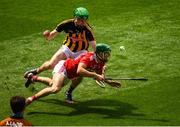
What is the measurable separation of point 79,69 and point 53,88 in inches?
32.1

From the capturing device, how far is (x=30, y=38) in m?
19.5

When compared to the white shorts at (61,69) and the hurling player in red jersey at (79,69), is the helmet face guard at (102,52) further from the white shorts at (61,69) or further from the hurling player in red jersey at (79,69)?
the white shorts at (61,69)

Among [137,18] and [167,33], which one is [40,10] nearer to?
[137,18]

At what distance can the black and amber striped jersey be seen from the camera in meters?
14.5

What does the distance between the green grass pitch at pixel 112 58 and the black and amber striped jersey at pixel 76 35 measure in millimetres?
1286

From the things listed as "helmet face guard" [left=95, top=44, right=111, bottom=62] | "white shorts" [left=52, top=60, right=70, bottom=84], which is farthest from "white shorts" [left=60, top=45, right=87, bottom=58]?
"helmet face guard" [left=95, top=44, right=111, bottom=62]

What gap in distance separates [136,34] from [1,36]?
16.1 feet

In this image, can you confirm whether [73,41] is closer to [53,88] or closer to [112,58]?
[53,88]

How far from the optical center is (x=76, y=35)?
14.5 meters

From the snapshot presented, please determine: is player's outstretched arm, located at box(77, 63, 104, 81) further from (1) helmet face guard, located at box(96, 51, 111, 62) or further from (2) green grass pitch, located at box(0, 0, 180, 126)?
(2) green grass pitch, located at box(0, 0, 180, 126)

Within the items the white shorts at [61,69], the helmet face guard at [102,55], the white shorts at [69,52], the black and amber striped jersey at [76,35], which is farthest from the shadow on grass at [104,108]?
the black and amber striped jersey at [76,35]

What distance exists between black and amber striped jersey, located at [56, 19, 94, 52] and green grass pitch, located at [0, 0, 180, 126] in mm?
1286

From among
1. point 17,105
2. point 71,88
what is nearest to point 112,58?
point 71,88

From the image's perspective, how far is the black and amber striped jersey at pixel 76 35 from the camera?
1448cm
